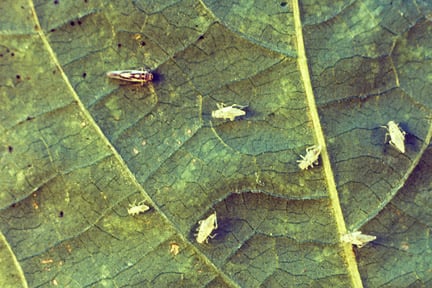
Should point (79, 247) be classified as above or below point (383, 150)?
below

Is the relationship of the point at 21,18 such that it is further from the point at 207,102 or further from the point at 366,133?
the point at 366,133

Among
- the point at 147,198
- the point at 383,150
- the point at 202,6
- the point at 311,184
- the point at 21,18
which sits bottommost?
the point at 147,198

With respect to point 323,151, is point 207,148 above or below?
below

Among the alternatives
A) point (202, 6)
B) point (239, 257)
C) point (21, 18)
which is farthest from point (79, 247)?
point (202, 6)
